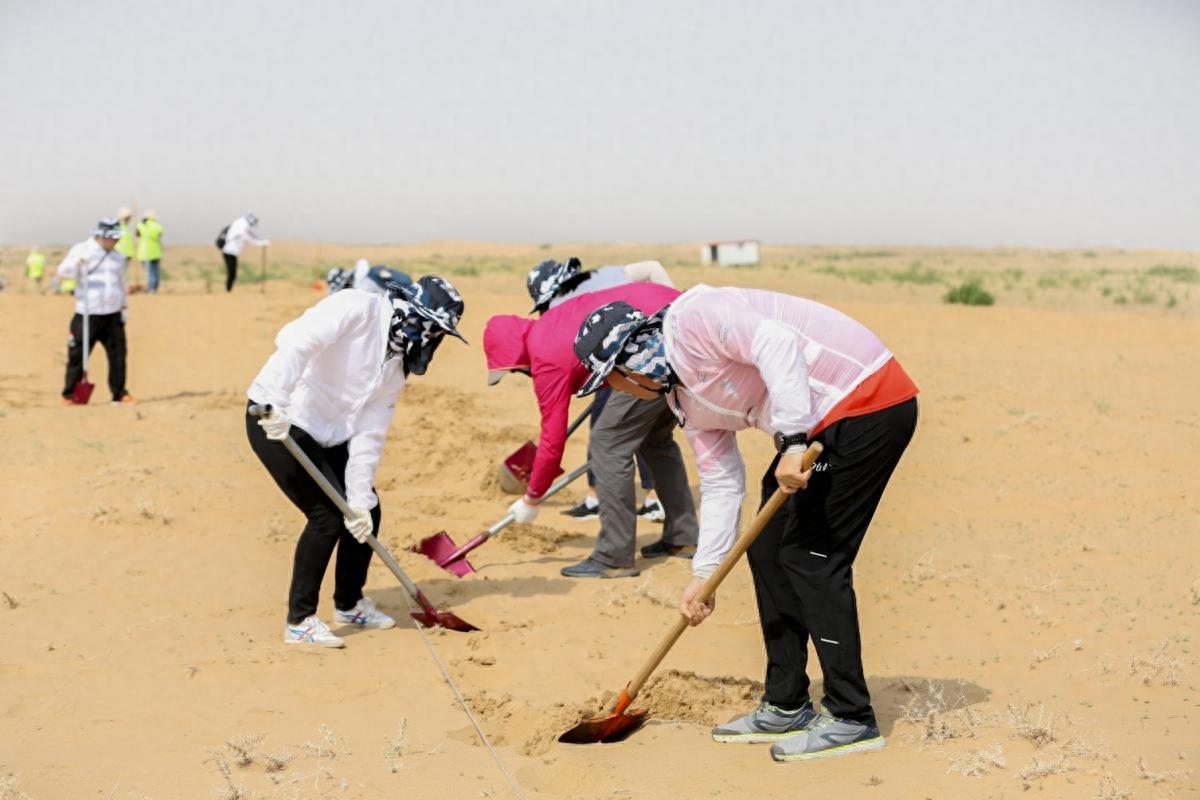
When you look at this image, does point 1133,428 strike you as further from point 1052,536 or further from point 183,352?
point 183,352

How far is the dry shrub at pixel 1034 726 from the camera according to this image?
4074mm

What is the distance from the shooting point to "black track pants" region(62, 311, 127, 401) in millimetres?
11492

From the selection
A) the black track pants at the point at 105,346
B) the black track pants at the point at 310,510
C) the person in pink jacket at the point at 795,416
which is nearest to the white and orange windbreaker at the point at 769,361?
the person in pink jacket at the point at 795,416

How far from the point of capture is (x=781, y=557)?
413cm

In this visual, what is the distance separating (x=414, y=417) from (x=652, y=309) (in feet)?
19.1

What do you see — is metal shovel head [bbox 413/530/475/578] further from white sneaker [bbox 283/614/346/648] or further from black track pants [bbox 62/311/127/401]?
black track pants [bbox 62/311/127/401]

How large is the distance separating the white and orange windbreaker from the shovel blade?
1.18m

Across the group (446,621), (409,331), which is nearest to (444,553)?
(446,621)

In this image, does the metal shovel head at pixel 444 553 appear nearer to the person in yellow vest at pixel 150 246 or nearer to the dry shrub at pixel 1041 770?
the dry shrub at pixel 1041 770

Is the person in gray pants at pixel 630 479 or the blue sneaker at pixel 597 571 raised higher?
the person in gray pants at pixel 630 479

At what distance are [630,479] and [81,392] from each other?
7.17m

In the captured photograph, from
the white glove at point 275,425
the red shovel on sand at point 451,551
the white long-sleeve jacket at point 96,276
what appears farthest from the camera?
the white long-sleeve jacket at point 96,276

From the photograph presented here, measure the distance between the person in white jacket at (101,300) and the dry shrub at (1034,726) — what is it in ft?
31.5

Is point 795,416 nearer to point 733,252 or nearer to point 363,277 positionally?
point 363,277
